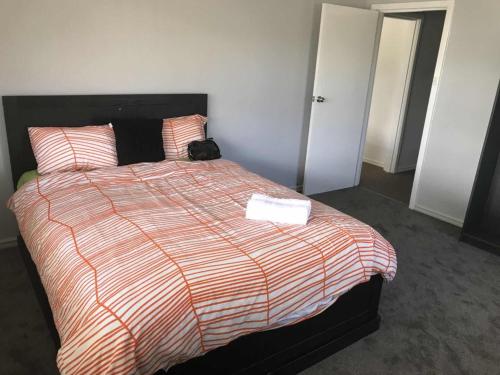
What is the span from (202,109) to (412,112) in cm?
304

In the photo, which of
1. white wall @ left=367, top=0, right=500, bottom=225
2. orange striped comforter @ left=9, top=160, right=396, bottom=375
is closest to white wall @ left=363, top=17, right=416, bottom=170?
white wall @ left=367, top=0, right=500, bottom=225

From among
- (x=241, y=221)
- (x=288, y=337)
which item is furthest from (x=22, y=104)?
(x=288, y=337)

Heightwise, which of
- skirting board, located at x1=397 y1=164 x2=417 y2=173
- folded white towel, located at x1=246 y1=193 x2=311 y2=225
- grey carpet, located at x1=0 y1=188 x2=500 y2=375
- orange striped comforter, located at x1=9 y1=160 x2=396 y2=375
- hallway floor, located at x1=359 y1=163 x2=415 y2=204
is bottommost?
grey carpet, located at x1=0 y1=188 x2=500 y2=375

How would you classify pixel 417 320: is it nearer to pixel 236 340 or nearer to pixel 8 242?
pixel 236 340

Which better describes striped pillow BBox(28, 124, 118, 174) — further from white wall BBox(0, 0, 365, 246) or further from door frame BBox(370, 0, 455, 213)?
door frame BBox(370, 0, 455, 213)

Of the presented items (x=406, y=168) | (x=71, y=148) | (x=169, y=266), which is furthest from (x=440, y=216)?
(x=71, y=148)

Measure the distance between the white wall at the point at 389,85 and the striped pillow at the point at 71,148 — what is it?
12.3ft

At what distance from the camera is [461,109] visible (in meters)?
3.45

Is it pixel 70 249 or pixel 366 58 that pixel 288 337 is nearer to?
pixel 70 249

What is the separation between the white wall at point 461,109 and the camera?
3.22m

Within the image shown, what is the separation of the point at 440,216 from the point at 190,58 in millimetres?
2757

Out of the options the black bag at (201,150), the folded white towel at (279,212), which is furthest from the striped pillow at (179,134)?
the folded white towel at (279,212)

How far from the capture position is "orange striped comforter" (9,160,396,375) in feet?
4.36

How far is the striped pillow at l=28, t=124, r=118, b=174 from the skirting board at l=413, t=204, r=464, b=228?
294 cm
